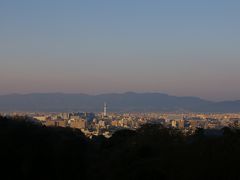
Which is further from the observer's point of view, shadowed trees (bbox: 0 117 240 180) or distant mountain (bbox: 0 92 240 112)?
distant mountain (bbox: 0 92 240 112)

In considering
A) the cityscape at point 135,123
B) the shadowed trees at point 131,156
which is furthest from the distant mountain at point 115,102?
the shadowed trees at point 131,156

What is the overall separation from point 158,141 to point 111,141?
15.4m

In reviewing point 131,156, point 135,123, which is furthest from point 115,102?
point 131,156

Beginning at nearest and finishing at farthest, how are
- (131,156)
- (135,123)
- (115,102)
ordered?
1. (131,156)
2. (135,123)
3. (115,102)

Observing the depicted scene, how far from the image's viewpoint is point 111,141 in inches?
1479

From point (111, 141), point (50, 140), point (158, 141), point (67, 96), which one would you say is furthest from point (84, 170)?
Answer: point (67, 96)

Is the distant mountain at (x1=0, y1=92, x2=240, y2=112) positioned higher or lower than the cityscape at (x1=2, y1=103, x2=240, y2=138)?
higher

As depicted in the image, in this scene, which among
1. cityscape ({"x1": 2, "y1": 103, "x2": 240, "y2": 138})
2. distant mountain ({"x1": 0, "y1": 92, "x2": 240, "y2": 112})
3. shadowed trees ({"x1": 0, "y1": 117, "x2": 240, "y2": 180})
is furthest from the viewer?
distant mountain ({"x1": 0, "y1": 92, "x2": 240, "y2": 112})

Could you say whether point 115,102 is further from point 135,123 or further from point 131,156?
point 131,156

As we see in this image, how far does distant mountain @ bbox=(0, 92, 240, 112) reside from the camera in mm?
165625

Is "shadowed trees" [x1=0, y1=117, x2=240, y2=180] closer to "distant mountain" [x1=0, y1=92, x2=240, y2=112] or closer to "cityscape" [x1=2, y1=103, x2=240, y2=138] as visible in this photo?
"cityscape" [x1=2, y1=103, x2=240, y2=138]

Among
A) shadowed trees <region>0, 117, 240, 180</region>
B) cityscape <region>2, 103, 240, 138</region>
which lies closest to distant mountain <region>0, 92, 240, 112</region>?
cityscape <region>2, 103, 240, 138</region>

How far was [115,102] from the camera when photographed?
185875 mm

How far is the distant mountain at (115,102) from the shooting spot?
543 feet
